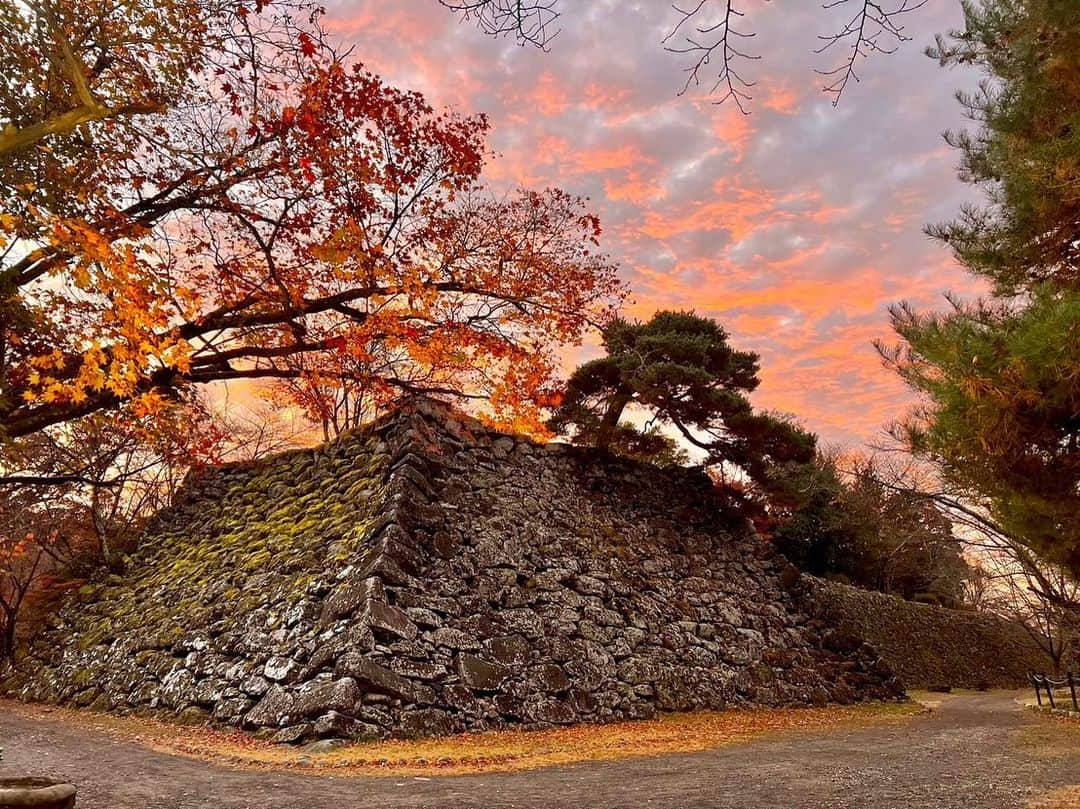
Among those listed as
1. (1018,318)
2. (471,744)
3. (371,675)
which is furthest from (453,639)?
(1018,318)

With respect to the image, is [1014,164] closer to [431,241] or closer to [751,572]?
[431,241]

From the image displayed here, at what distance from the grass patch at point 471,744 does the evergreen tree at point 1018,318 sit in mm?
4152

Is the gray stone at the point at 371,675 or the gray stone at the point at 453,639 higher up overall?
the gray stone at the point at 453,639

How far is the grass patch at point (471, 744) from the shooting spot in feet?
22.1

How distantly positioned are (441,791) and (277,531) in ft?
23.9

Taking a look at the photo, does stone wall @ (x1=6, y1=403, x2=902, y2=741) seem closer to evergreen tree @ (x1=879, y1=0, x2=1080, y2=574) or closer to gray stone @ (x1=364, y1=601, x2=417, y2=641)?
gray stone @ (x1=364, y1=601, x2=417, y2=641)

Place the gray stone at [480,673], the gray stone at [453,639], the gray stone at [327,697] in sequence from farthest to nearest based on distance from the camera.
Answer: the gray stone at [453,639] < the gray stone at [480,673] < the gray stone at [327,697]

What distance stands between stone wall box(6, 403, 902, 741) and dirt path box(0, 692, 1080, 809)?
A: 1.80 metres

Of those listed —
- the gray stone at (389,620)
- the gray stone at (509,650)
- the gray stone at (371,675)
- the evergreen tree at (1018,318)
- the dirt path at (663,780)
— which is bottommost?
the dirt path at (663,780)

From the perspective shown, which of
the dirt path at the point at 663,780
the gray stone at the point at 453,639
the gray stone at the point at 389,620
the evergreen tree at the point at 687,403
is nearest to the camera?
the dirt path at the point at 663,780

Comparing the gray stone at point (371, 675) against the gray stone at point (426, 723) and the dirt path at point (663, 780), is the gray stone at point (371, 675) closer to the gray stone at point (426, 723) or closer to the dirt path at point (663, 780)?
the gray stone at point (426, 723)

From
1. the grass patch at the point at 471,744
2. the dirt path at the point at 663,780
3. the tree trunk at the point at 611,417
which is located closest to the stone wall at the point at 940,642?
the tree trunk at the point at 611,417

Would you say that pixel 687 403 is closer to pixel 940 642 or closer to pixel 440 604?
pixel 440 604

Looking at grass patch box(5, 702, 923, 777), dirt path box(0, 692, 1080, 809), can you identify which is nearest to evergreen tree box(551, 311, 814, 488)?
grass patch box(5, 702, 923, 777)
